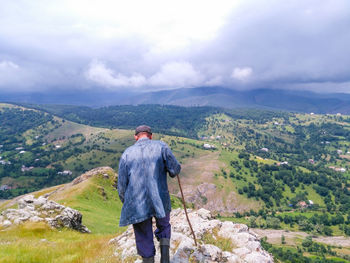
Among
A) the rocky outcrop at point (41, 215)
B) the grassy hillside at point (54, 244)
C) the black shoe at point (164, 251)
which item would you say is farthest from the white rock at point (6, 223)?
the black shoe at point (164, 251)

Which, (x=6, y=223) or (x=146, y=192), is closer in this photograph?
(x=146, y=192)

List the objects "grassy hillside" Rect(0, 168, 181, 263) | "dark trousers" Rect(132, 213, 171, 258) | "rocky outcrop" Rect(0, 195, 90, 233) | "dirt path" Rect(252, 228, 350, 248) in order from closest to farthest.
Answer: "dark trousers" Rect(132, 213, 171, 258) → "grassy hillside" Rect(0, 168, 181, 263) → "rocky outcrop" Rect(0, 195, 90, 233) → "dirt path" Rect(252, 228, 350, 248)

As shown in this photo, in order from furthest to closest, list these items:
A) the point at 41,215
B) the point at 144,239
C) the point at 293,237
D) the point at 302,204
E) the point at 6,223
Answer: the point at 302,204 → the point at 293,237 → the point at 41,215 → the point at 6,223 → the point at 144,239

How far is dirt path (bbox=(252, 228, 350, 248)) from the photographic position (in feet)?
470

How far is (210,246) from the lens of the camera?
9.05m

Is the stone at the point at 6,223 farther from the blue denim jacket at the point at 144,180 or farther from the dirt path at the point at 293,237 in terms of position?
the dirt path at the point at 293,237

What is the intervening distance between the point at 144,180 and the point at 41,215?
20.1 m

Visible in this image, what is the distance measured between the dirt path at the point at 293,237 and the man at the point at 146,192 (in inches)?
6600

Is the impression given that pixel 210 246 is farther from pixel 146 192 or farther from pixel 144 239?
pixel 146 192

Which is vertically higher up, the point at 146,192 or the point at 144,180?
the point at 144,180

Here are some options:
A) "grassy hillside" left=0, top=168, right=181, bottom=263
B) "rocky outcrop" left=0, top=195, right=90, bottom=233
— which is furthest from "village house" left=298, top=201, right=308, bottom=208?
"rocky outcrop" left=0, top=195, right=90, bottom=233

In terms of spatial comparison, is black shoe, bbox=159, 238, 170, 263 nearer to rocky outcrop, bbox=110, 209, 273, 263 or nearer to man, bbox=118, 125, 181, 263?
man, bbox=118, 125, 181, 263

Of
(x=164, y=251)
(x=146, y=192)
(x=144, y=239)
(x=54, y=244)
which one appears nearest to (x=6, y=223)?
(x=54, y=244)

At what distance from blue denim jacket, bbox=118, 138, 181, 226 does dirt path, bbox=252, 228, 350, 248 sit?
168172 mm
